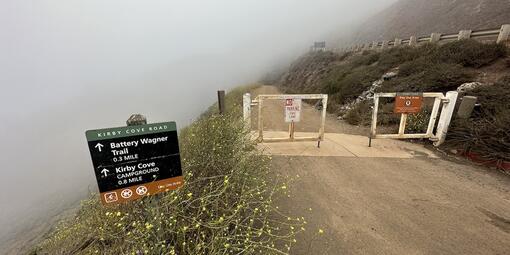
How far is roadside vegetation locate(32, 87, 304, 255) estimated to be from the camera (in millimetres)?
2135

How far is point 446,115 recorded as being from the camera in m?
6.26

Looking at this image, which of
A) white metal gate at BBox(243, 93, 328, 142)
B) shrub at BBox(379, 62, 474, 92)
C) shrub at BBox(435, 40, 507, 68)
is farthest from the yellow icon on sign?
shrub at BBox(435, 40, 507, 68)

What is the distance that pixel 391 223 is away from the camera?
3.49 m

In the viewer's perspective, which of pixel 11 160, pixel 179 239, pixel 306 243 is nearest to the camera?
pixel 179 239

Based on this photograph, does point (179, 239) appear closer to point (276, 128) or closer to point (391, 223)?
point (391, 223)

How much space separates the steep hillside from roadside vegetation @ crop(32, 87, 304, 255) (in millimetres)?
28836

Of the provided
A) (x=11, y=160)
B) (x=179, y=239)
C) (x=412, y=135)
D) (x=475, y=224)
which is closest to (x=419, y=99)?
(x=412, y=135)

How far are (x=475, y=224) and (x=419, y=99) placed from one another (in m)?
3.45

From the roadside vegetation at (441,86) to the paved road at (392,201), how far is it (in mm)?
787

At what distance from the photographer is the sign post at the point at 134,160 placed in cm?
182

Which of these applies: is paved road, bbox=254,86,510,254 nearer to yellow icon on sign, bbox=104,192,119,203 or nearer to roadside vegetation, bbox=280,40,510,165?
roadside vegetation, bbox=280,40,510,165

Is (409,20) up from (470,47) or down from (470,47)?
up

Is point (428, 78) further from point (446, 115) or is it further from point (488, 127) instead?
point (488, 127)

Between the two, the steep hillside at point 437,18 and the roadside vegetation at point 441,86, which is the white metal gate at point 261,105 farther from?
the steep hillside at point 437,18
